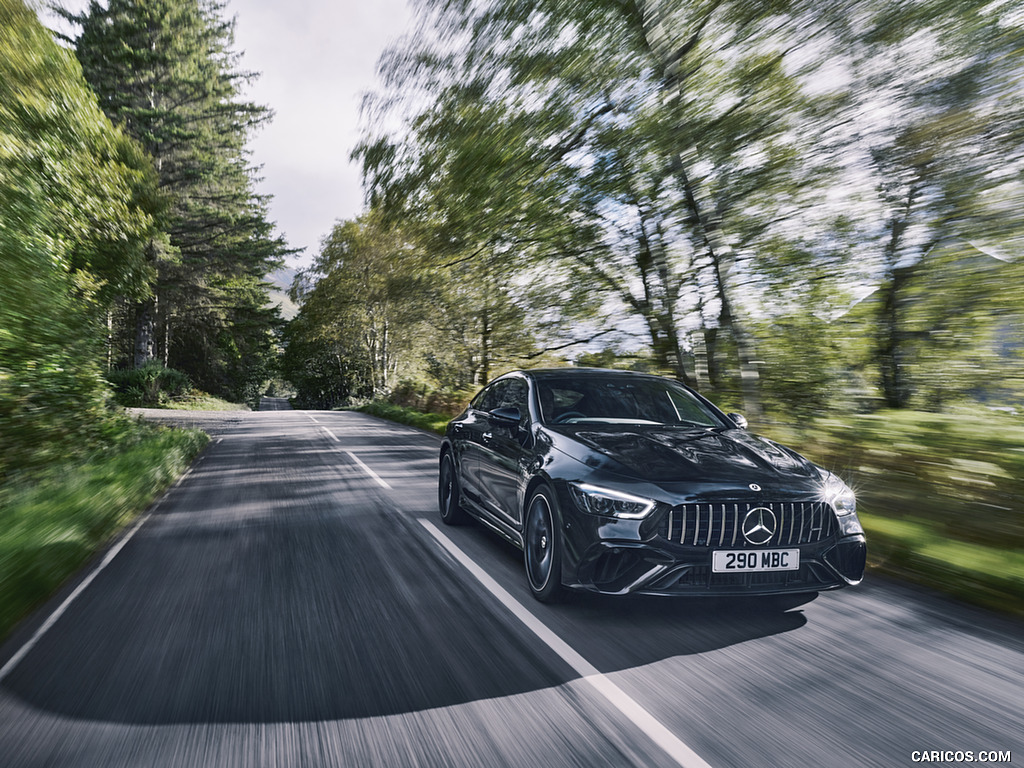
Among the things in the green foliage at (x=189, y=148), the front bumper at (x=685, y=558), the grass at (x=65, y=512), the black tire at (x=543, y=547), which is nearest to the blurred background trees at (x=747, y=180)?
the front bumper at (x=685, y=558)

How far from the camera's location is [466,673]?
365 centimetres

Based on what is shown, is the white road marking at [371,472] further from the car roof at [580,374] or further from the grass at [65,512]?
the car roof at [580,374]

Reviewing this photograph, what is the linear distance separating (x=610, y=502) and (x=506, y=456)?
5.78 ft

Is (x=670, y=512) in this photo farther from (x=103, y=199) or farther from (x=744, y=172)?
(x=103, y=199)

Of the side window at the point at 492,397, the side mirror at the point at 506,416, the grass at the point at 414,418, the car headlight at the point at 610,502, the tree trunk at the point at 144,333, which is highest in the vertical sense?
the tree trunk at the point at 144,333

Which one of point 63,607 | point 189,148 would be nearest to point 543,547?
point 63,607

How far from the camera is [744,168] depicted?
1000cm

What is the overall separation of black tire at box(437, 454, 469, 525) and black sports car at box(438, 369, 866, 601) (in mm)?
1722

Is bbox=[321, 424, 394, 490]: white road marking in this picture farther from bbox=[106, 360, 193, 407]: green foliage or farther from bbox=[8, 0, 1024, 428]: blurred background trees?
bbox=[106, 360, 193, 407]: green foliage

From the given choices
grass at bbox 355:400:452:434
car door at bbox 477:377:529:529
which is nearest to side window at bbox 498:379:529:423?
car door at bbox 477:377:529:529

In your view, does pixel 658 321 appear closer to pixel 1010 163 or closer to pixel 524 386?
pixel 1010 163

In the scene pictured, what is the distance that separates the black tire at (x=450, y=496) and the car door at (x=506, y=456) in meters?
0.87

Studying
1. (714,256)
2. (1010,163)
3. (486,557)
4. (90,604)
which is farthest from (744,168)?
(90,604)

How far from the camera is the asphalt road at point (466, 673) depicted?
2941mm
